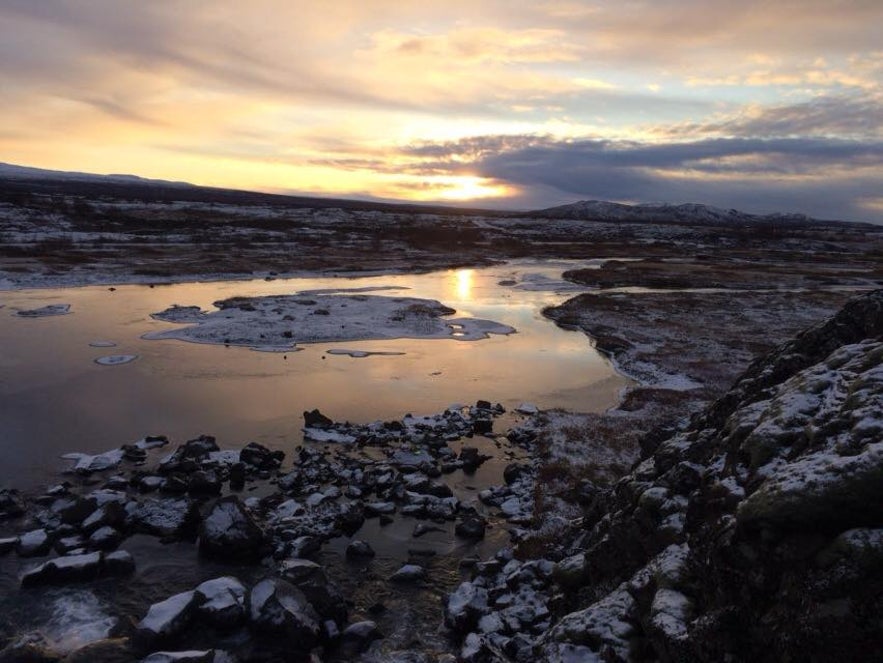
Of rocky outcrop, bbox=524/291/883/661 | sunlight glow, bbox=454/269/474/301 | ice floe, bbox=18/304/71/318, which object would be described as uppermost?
rocky outcrop, bbox=524/291/883/661

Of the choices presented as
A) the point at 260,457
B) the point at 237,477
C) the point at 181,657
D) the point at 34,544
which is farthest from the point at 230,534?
the point at 260,457

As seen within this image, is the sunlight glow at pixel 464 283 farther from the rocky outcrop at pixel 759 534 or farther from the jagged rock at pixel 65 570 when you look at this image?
the jagged rock at pixel 65 570

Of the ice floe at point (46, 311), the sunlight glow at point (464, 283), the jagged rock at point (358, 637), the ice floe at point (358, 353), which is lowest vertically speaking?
the jagged rock at point (358, 637)

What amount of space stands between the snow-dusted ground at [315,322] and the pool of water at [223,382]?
147 centimetres

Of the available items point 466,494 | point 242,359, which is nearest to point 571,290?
point 242,359

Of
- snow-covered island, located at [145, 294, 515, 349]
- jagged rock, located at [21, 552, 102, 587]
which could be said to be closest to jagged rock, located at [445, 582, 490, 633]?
jagged rock, located at [21, 552, 102, 587]

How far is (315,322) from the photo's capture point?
3788 centimetres

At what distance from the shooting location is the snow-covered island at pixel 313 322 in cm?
3409

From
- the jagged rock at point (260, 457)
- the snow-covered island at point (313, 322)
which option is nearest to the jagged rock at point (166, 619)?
the jagged rock at point (260, 457)

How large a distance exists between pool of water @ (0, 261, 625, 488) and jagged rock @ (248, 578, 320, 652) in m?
8.92

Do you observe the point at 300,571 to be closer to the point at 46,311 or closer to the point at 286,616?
the point at 286,616

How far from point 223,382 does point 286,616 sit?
16881 millimetres

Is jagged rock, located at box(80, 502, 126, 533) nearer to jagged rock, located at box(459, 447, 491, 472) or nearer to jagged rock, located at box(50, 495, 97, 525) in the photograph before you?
jagged rock, located at box(50, 495, 97, 525)

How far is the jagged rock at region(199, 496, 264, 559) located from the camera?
1270cm
